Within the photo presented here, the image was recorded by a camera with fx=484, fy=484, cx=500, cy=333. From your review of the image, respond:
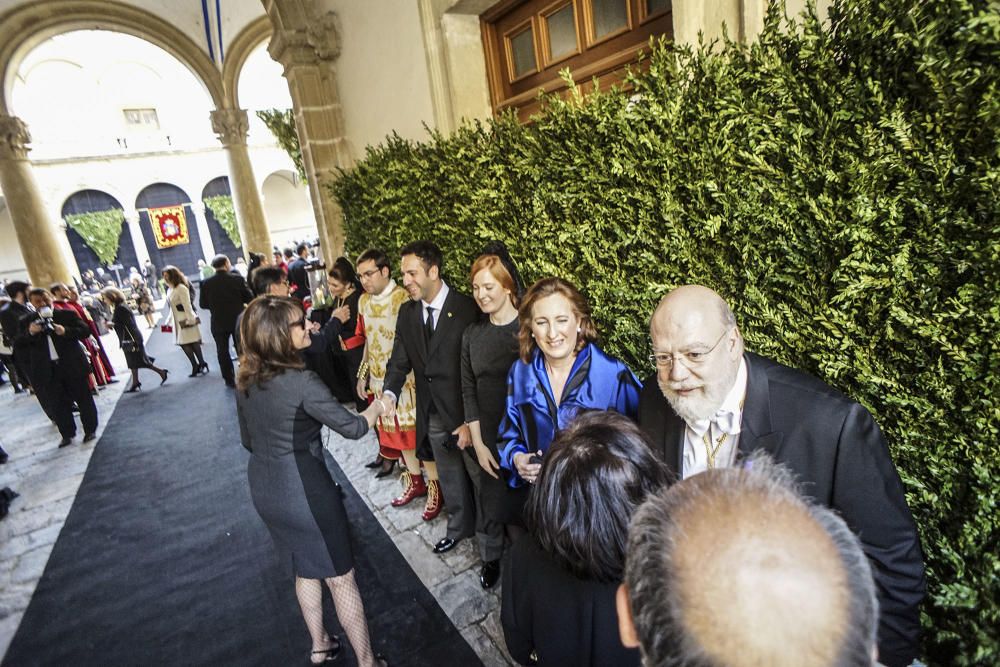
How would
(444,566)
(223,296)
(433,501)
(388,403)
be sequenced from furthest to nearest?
1. (223,296)
2. (433,501)
3. (444,566)
4. (388,403)

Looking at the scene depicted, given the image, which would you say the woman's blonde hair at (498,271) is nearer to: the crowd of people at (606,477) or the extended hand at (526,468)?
the crowd of people at (606,477)

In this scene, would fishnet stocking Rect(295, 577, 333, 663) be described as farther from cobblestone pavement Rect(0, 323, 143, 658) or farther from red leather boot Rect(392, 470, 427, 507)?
cobblestone pavement Rect(0, 323, 143, 658)

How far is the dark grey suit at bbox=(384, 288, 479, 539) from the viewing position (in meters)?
3.15

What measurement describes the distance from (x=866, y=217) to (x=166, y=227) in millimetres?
35323

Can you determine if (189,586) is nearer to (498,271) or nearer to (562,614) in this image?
(498,271)

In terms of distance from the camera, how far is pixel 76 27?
37.4ft

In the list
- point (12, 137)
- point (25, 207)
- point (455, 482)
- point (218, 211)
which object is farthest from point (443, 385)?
point (218, 211)

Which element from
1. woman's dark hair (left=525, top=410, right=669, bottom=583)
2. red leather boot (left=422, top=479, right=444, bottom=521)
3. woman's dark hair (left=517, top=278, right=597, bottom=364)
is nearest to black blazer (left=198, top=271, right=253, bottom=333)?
red leather boot (left=422, top=479, right=444, bottom=521)

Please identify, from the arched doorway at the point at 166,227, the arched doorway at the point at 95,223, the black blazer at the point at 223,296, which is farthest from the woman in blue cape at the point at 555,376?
the arched doorway at the point at 166,227

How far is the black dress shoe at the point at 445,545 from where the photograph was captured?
138 inches

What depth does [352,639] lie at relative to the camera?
102 inches

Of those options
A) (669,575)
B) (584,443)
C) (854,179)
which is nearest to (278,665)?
(584,443)

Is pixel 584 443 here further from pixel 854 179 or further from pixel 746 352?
pixel 854 179

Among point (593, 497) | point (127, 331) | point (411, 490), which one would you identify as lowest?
point (411, 490)
